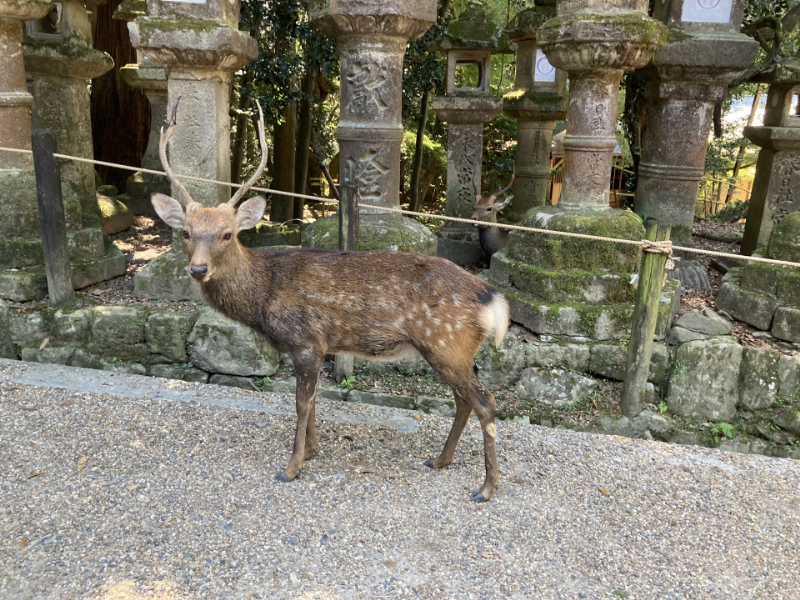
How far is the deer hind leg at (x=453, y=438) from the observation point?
350cm

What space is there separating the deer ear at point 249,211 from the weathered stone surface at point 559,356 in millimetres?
2326

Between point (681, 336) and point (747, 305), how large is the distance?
0.83 m

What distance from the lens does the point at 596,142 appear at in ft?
16.3

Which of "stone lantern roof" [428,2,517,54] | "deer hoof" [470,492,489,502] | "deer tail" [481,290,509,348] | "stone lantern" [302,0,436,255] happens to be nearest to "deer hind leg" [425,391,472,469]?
"deer hoof" [470,492,489,502]

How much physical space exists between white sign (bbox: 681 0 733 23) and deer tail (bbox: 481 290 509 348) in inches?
162

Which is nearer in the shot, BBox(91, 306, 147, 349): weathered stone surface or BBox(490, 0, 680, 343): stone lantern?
BBox(490, 0, 680, 343): stone lantern

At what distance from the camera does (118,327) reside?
16.2 feet

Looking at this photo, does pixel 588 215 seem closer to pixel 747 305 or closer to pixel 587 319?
pixel 587 319

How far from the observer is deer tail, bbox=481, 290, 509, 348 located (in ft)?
10.7

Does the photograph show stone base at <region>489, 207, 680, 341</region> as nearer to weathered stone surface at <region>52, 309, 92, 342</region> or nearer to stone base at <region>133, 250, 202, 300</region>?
stone base at <region>133, 250, 202, 300</region>

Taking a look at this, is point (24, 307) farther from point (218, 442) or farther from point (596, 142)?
point (596, 142)

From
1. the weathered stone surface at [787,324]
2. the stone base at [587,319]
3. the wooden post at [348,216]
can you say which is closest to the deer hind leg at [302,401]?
the wooden post at [348,216]

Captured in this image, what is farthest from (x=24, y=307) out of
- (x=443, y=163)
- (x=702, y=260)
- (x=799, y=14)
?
(x=443, y=163)

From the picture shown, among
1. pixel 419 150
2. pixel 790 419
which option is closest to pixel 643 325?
pixel 790 419
